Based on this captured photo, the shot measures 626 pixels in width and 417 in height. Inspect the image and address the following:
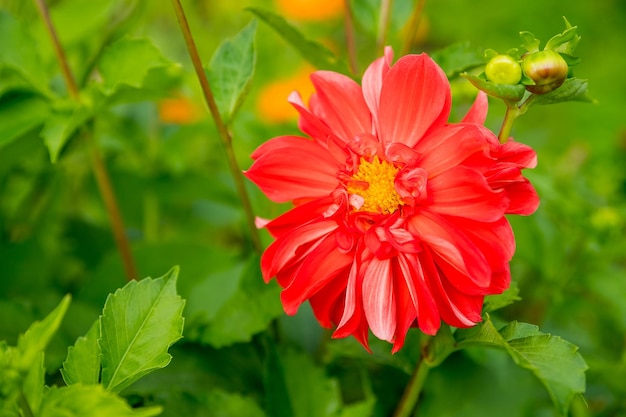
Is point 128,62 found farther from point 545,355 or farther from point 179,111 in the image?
point 179,111

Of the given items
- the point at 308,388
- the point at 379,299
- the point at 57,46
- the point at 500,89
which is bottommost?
the point at 308,388

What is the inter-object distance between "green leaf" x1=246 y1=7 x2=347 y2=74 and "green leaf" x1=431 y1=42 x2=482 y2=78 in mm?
86

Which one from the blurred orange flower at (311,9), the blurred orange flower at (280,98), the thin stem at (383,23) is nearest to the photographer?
the thin stem at (383,23)

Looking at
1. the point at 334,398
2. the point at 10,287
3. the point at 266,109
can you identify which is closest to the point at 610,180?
the point at 334,398

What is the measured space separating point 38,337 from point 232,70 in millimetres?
288

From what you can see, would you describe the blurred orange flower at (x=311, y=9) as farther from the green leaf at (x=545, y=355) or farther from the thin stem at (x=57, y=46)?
the green leaf at (x=545, y=355)

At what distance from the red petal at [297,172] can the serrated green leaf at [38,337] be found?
0.16m

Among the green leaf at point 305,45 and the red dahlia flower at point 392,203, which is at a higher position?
the green leaf at point 305,45

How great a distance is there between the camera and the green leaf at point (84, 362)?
0.50m

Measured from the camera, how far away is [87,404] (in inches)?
17.0

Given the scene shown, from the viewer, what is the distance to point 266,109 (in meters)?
1.36

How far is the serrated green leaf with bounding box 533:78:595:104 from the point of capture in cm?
49

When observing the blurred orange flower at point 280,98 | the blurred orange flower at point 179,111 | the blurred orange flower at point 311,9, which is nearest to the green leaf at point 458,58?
the blurred orange flower at point 280,98

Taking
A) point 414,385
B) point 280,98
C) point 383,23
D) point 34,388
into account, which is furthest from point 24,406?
point 280,98
